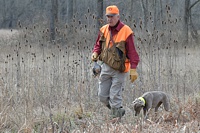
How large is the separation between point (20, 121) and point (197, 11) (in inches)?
1078

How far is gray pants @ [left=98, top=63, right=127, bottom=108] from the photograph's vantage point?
6.48 m

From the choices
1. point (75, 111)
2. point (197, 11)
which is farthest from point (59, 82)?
point (197, 11)

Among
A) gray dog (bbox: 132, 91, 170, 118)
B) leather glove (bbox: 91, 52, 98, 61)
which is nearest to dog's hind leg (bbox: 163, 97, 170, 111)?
gray dog (bbox: 132, 91, 170, 118)

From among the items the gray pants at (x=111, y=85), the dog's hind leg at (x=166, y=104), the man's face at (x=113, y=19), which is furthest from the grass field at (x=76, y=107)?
the man's face at (x=113, y=19)

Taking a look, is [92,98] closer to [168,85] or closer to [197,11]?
[168,85]

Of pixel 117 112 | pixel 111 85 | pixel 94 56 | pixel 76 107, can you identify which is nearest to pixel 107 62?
pixel 94 56

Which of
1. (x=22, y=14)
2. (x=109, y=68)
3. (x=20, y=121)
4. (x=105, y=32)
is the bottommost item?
(x=20, y=121)

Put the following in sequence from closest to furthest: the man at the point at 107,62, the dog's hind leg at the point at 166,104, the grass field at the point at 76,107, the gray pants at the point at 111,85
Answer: the grass field at the point at 76,107
the man at the point at 107,62
the gray pants at the point at 111,85
the dog's hind leg at the point at 166,104

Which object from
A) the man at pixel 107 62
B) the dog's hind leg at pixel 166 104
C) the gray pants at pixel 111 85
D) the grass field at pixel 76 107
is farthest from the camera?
the dog's hind leg at pixel 166 104

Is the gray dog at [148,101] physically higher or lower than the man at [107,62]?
lower

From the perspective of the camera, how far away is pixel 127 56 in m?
6.43

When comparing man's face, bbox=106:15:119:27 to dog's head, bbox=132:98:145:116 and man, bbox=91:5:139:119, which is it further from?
dog's head, bbox=132:98:145:116

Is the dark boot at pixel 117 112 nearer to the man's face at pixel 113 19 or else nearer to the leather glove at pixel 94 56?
the leather glove at pixel 94 56

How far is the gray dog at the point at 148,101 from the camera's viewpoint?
6383mm
